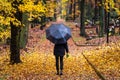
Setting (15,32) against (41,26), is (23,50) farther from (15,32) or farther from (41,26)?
(41,26)

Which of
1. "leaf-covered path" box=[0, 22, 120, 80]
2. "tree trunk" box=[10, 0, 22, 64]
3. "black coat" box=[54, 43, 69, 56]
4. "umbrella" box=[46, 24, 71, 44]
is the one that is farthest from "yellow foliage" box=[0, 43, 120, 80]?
"umbrella" box=[46, 24, 71, 44]

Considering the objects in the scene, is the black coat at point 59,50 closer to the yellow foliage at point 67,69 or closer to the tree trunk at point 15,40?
the yellow foliage at point 67,69

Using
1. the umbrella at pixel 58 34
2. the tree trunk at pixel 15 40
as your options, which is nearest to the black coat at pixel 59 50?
the umbrella at pixel 58 34

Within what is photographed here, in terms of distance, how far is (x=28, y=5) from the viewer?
661 inches

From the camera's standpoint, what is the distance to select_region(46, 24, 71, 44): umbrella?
627 inches

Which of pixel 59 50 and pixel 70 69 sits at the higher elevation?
pixel 59 50

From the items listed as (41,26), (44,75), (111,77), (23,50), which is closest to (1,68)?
(44,75)

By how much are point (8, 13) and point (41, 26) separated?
42.5 meters

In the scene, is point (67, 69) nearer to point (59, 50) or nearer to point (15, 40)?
point (59, 50)

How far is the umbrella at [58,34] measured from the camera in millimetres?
15914

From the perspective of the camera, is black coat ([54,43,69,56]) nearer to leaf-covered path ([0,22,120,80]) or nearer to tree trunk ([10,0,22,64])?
leaf-covered path ([0,22,120,80])

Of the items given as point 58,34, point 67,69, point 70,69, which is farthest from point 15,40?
point 58,34

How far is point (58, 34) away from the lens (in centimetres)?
1611

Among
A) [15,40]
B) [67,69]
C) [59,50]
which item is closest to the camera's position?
[59,50]
